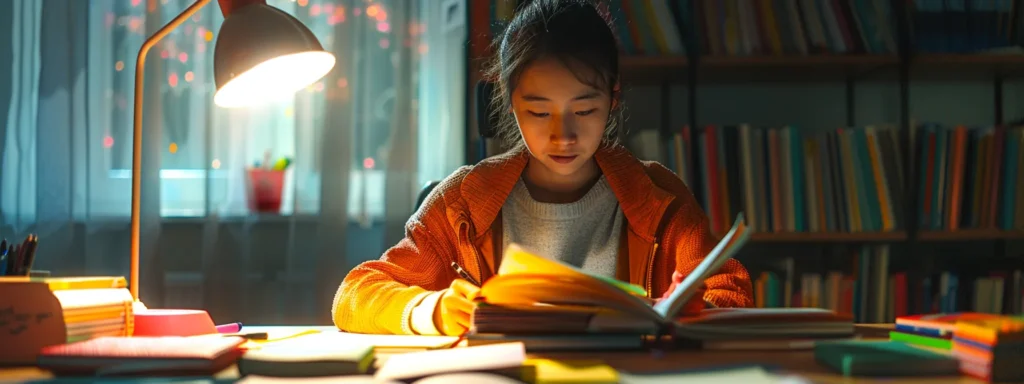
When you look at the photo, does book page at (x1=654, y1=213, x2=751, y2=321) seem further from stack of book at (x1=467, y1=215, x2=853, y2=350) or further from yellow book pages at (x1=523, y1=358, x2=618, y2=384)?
yellow book pages at (x1=523, y1=358, x2=618, y2=384)

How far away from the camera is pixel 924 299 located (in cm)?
206

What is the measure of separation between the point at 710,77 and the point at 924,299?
78cm

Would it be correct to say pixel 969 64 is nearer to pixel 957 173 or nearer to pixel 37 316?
pixel 957 173

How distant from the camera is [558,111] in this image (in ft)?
4.01

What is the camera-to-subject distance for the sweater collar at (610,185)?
132 centimetres

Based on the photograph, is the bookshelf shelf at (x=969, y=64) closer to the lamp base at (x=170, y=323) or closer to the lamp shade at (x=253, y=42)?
the lamp shade at (x=253, y=42)

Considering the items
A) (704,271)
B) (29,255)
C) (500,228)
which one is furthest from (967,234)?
(29,255)

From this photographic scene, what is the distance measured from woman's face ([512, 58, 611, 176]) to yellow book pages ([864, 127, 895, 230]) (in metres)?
1.03

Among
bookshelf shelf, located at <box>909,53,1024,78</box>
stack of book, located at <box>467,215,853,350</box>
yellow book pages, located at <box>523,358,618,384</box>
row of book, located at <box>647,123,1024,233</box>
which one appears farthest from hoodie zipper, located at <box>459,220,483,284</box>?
bookshelf shelf, located at <box>909,53,1024,78</box>

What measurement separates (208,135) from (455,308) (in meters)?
1.43

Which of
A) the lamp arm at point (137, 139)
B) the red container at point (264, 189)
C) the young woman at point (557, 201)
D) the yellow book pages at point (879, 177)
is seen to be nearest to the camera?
the lamp arm at point (137, 139)

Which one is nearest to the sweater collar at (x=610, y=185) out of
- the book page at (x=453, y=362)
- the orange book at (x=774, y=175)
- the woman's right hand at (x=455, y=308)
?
the woman's right hand at (x=455, y=308)

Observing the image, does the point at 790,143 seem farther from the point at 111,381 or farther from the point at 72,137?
the point at 72,137

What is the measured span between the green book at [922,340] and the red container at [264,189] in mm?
1650
